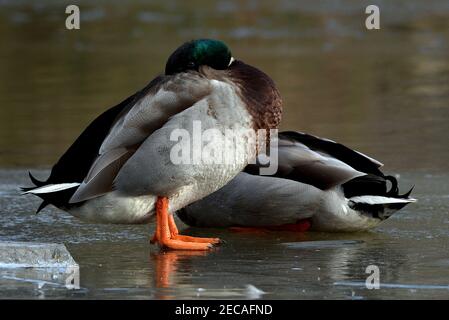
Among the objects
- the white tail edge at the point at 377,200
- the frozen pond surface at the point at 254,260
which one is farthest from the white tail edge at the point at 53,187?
the white tail edge at the point at 377,200

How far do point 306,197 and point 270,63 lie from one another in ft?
24.2

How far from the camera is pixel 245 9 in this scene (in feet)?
60.1

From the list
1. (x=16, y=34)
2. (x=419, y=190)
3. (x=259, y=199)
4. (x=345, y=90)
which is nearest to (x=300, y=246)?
(x=259, y=199)

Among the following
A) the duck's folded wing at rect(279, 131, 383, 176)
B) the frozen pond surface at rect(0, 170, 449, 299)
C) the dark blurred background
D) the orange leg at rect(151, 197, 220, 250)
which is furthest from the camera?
the dark blurred background

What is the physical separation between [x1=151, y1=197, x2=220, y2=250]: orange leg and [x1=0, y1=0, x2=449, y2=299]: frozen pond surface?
7 cm

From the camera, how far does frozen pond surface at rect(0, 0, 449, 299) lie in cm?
472

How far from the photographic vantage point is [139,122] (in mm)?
5375

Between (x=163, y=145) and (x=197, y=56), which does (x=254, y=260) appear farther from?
(x=197, y=56)

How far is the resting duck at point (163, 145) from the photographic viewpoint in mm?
5285

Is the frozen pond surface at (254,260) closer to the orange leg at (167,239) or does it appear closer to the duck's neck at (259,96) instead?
the orange leg at (167,239)

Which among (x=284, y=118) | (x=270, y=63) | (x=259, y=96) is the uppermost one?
(x=259, y=96)

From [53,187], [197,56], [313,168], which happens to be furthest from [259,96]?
[53,187]

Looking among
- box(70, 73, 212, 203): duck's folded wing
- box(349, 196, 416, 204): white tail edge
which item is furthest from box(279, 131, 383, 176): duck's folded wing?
box(70, 73, 212, 203): duck's folded wing

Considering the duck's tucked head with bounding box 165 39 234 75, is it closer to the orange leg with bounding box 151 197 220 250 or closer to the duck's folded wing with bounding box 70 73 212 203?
the duck's folded wing with bounding box 70 73 212 203
